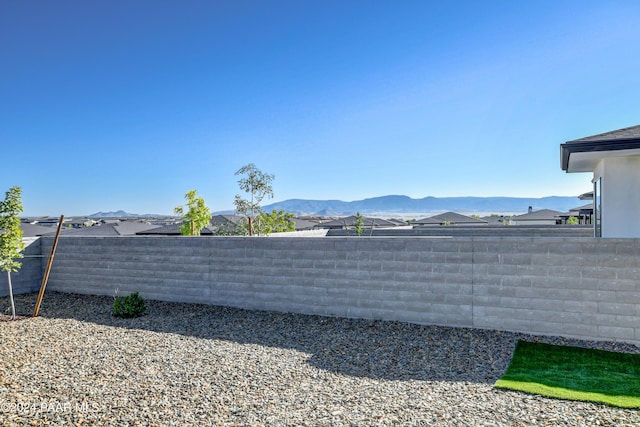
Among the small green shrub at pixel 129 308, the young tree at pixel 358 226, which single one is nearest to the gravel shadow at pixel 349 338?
the small green shrub at pixel 129 308

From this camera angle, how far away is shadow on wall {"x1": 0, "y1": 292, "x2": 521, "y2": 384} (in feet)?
16.8

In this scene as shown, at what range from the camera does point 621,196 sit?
7.18 m

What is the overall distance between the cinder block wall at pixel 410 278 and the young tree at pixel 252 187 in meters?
7.36

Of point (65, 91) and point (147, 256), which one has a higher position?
point (65, 91)

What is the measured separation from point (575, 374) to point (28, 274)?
13012 millimetres

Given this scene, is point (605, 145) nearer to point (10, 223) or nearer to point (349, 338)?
point (349, 338)

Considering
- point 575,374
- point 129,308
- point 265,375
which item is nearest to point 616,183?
point 575,374

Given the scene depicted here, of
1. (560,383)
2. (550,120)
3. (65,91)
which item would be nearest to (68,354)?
(560,383)

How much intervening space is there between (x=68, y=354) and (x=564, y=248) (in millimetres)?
7808

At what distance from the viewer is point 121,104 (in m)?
16.1

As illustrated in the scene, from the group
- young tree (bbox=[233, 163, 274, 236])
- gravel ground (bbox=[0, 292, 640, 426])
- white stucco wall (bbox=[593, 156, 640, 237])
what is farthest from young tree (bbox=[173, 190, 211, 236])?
white stucco wall (bbox=[593, 156, 640, 237])

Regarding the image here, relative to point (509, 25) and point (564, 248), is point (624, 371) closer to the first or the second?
point (564, 248)

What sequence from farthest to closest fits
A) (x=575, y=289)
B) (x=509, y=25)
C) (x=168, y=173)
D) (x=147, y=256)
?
(x=168, y=173) < (x=509, y=25) < (x=147, y=256) < (x=575, y=289)

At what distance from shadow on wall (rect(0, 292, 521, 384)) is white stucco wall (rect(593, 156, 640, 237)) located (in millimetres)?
2986
